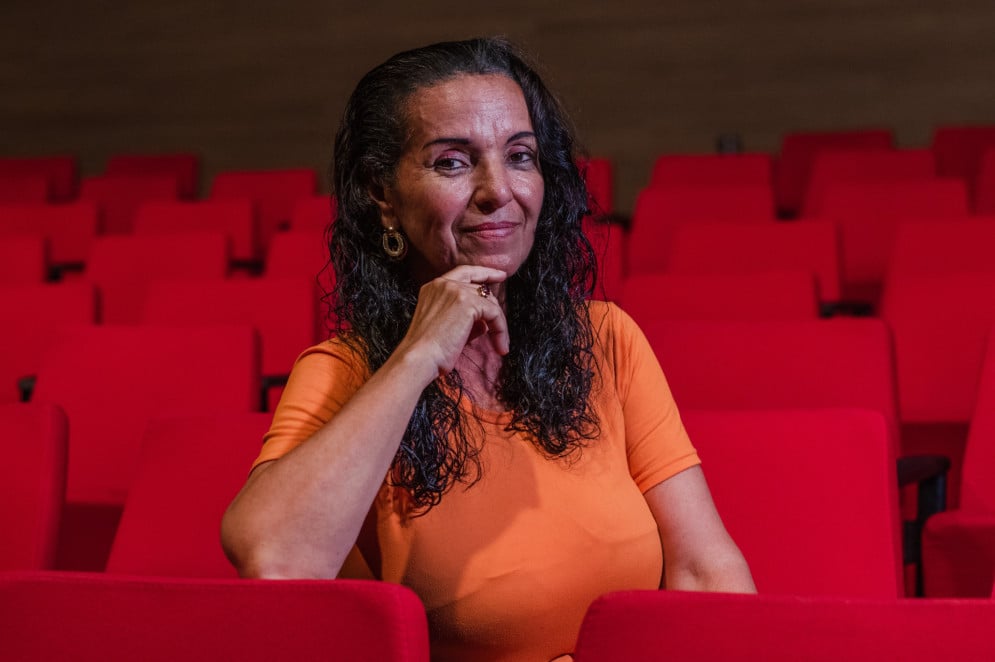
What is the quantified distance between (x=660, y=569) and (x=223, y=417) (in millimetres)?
401

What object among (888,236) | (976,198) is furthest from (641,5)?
(888,236)

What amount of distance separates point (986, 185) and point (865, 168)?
0.26 meters

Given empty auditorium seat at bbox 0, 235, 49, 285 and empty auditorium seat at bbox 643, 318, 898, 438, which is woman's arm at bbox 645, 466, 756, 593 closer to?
empty auditorium seat at bbox 643, 318, 898, 438

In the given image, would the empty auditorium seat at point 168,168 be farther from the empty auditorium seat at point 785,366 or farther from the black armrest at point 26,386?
the empty auditorium seat at point 785,366

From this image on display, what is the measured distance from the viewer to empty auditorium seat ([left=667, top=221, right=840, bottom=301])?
6.56 ft

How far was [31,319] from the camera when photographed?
5.97ft

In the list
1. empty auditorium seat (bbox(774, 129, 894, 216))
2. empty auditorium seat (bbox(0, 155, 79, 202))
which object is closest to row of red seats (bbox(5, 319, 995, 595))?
empty auditorium seat (bbox(774, 129, 894, 216))

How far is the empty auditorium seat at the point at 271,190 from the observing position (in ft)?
10.4

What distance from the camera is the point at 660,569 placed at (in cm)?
85

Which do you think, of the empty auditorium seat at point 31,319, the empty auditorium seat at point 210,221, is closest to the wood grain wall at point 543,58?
the empty auditorium seat at point 210,221

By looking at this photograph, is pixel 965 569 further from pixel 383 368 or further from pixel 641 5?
pixel 641 5

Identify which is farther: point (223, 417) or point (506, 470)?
point (223, 417)

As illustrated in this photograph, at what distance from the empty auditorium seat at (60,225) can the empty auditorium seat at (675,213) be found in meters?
1.26

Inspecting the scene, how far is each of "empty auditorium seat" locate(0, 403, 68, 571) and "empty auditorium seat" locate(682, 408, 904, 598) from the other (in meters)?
0.53
